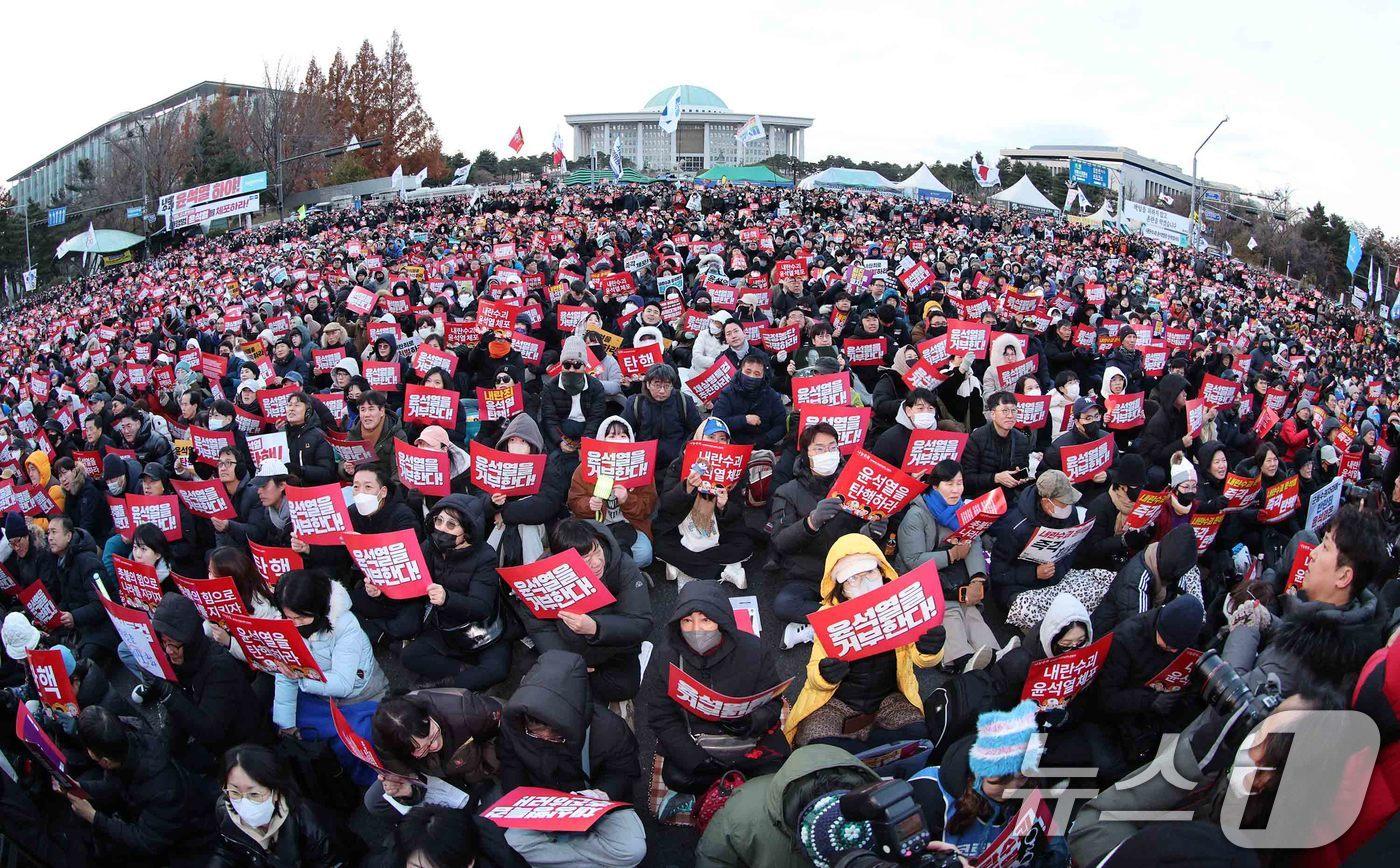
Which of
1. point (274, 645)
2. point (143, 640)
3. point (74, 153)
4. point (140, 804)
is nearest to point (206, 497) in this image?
point (143, 640)

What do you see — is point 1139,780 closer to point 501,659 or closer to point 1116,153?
point 501,659

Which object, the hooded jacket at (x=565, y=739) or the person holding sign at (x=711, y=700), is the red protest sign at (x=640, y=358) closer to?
the person holding sign at (x=711, y=700)

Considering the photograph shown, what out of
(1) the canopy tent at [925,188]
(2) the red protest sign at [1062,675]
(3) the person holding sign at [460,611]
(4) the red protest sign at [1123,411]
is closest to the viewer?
(2) the red protest sign at [1062,675]

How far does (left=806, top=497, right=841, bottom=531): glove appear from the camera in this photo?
4.65 m

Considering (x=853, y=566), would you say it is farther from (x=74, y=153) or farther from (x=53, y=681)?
(x=74, y=153)

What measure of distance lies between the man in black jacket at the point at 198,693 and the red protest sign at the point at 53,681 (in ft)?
1.09

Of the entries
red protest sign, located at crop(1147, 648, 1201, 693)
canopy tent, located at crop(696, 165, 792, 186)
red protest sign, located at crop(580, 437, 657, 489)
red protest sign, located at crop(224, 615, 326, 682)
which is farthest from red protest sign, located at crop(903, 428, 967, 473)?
canopy tent, located at crop(696, 165, 792, 186)

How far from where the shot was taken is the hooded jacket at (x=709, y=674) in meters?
3.46

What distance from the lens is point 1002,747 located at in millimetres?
2867

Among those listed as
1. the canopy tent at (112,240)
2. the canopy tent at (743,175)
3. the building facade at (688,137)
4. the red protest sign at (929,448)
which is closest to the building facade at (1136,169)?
the building facade at (688,137)

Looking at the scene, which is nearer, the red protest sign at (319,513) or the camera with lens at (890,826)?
the camera with lens at (890,826)

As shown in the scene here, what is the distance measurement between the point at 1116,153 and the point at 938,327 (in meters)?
105

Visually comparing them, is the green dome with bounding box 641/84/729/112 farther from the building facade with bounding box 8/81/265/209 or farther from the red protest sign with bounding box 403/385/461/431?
the red protest sign with bounding box 403/385/461/431

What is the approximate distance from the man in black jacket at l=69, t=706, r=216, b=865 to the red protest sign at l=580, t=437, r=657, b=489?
2.65m
